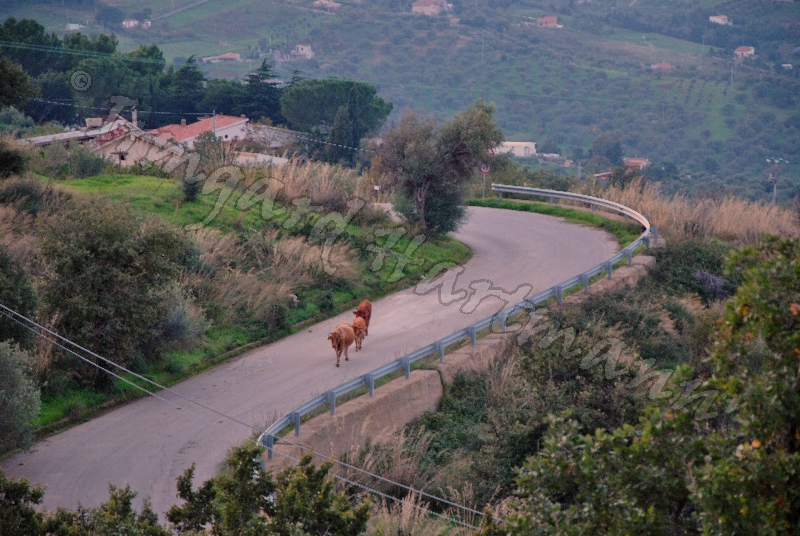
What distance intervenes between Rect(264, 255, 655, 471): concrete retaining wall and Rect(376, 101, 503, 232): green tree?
8651 mm

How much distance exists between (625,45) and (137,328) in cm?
13707

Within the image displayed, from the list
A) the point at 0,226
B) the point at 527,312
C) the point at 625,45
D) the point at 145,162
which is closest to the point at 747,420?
the point at 527,312

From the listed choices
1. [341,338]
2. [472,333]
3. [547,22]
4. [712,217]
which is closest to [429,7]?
[547,22]

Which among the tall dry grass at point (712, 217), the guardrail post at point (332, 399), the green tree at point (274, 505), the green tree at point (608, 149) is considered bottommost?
the green tree at point (608, 149)

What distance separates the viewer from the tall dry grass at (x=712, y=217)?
25.8m

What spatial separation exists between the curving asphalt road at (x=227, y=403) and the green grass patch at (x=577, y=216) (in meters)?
3.50

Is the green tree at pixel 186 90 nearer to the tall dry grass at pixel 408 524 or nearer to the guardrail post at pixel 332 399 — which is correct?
the guardrail post at pixel 332 399

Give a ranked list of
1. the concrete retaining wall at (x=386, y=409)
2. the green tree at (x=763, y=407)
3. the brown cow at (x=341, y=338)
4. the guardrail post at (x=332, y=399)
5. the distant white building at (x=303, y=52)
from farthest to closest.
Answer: the distant white building at (x=303, y=52) < the brown cow at (x=341, y=338) < the guardrail post at (x=332, y=399) < the concrete retaining wall at (x=386, y=409) < the green tree at (x=763, y=407)

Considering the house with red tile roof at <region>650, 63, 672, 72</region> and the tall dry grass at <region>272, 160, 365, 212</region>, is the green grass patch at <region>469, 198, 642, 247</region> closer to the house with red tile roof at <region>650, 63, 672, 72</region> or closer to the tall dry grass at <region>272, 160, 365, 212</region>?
the tall dry grass at <region>272, 160, 365, 212</region>

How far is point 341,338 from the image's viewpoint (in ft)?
48.3

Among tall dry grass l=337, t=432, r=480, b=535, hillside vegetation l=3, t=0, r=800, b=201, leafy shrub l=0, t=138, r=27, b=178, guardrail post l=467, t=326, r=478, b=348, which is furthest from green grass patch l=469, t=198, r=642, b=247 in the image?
hillside vegetation l=3, t=0, r=800, b=201

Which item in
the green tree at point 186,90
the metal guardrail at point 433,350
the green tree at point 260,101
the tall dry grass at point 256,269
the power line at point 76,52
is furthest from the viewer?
the green tree at point 260,101

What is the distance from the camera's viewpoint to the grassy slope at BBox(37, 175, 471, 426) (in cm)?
1312

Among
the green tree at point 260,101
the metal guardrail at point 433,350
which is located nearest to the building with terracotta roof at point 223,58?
the green tree at point 260,101
